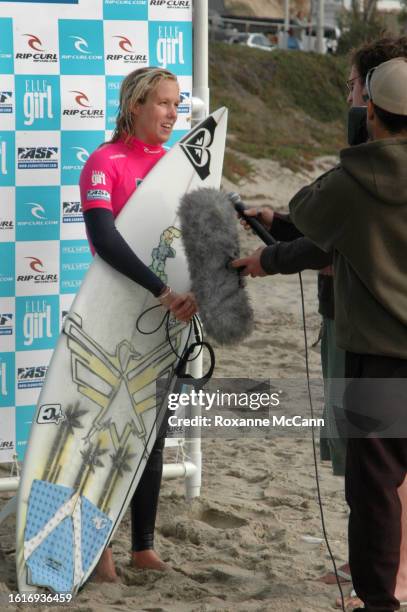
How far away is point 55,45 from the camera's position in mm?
4207

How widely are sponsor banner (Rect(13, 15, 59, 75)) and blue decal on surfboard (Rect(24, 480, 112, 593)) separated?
5.70 ft

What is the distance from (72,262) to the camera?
4.35 metres

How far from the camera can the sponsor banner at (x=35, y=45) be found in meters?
4.14

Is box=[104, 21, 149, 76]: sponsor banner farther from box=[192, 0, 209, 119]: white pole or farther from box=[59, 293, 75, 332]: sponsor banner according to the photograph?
box=[59, 293, 75, 332]: sponsor banner

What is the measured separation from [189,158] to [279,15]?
219ft

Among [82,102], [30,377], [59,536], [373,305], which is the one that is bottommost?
[59,536]

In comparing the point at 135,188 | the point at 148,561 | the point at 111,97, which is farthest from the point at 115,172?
the point at 148,561

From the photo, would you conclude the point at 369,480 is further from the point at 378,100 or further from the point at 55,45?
the point at 55,45

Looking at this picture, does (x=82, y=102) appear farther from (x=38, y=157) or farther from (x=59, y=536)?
(x=59, y=536)

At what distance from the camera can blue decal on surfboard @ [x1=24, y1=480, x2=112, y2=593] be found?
356 centimetres

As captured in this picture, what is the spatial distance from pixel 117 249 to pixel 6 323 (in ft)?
2.99

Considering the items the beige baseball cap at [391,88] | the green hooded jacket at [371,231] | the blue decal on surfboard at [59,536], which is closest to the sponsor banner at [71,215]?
the blue decal on surfboard at [59,536]

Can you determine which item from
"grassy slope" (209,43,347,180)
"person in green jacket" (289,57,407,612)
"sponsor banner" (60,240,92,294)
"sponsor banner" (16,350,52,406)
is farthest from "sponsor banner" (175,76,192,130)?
"grassy slope" (209,43,347,180)

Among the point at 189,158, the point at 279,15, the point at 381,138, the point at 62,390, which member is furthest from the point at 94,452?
the point at 279,15
